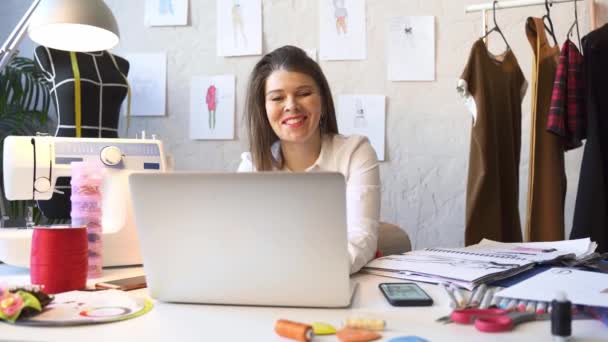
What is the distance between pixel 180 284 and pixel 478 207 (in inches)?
46.7

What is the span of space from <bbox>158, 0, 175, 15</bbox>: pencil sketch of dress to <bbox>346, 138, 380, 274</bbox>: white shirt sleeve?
4.56 ft

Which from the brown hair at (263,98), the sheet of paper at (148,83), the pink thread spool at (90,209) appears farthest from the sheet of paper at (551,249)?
the sheet of paper at (148,83)

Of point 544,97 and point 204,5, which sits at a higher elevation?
point 204,5

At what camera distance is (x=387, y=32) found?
2.20 metres

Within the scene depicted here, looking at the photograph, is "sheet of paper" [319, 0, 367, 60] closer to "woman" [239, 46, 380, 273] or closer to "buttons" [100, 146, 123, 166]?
"woman" [239, 46, 380, 273]

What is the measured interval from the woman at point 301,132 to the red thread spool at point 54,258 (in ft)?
1.91

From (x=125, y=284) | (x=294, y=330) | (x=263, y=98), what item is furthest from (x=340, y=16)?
(x=294, y=330)

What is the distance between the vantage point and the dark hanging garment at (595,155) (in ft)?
5.03

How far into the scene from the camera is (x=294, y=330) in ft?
1.98

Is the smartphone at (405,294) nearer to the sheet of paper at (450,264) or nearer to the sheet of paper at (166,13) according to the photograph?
the sheet of paper at (450,264)

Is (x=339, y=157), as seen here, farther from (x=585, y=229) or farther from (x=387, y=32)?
(x=387, y=32)

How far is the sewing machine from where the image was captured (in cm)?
113

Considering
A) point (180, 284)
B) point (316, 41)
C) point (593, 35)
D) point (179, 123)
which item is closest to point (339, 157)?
point (180, 284)

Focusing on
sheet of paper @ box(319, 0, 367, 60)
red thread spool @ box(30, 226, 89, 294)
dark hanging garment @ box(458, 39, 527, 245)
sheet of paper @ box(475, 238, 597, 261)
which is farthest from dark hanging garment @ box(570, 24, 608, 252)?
red thread spool @ box(30, 226, 89, 294)
